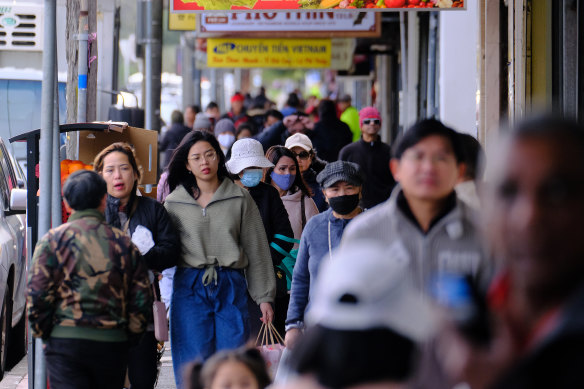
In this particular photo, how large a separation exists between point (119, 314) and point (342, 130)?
463 inches

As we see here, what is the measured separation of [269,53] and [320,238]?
1735 cm

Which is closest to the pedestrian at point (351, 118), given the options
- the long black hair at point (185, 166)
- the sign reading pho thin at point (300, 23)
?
the sign reading pho thin at point (300, 23)

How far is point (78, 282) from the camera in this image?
5.57 metres

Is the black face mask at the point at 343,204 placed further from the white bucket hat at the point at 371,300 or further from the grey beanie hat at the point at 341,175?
the white bucket hat at the point at 371,300

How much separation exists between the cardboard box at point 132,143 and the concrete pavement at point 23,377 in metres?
1.61

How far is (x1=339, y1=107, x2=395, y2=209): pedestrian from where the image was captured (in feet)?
43.8

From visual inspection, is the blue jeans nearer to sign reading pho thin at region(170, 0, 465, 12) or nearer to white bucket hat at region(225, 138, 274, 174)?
white bucket hat at region(225, 138, 274, 174)

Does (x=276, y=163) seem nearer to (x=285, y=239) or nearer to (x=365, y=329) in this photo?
(x=285, y=239)

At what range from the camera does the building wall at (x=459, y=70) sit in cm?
1464

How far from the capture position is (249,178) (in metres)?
8.36

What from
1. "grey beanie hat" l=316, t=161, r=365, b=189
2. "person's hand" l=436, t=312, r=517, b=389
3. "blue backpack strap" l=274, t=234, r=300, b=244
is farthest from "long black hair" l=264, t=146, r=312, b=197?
"person's hand" l=436, t=312, r=517, b=389

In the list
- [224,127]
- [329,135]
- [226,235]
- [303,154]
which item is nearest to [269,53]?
[224,127]

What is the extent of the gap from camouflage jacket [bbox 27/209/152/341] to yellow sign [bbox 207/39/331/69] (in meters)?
17.0

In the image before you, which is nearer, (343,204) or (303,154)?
(343,204)
